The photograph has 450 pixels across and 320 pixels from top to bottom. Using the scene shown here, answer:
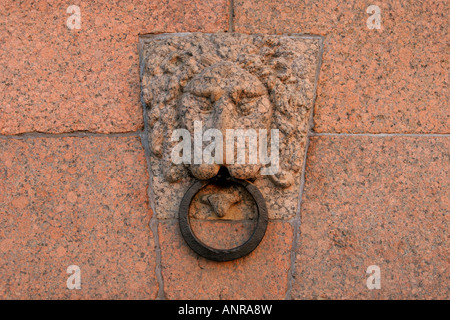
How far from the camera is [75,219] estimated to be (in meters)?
1.32

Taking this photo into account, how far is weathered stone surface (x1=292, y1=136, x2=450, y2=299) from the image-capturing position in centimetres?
128

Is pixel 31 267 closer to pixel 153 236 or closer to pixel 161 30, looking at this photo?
pixel 153 236

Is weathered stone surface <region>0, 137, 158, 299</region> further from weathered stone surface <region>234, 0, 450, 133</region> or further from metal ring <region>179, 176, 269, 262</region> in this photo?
weathered stone surface <region>234, 0, 450, 133</region>

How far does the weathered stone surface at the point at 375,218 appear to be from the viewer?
128cm

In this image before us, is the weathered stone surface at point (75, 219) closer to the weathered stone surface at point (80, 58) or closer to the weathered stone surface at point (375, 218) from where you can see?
the weathered stone surface at point (80, 58)

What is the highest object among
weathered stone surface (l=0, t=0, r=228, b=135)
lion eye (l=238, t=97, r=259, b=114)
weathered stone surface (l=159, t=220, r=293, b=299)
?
weathered stone surface (l=0, t=0, r=228, b=135)

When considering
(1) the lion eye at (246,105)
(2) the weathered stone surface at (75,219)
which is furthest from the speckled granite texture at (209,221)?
(1) the lion eye at (246,105)

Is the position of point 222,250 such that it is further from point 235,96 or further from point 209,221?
point 235,96

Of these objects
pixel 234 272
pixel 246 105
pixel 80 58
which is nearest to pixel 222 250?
pixel 234 272

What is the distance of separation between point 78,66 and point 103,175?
391mm

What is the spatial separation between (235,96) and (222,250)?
1.59 ft

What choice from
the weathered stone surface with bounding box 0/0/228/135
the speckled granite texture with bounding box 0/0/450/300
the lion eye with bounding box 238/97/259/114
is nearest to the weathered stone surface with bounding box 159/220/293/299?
the speckled granite texture with bounding box 0/0/450/300

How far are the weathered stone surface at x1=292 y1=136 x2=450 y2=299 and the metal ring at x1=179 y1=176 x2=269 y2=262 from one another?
0.52 feet

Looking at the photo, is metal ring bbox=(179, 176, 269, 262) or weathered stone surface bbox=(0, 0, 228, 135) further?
weathered stone surface bbox=(0, 0, 228, 135)
